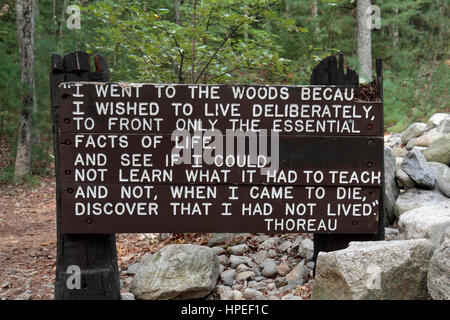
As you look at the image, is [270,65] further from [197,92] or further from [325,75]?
[197,92]

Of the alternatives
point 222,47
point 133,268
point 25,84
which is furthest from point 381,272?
point 25,84

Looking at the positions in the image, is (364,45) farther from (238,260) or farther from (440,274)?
(440,274)

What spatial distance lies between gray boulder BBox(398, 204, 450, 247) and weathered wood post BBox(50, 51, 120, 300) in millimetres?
2613

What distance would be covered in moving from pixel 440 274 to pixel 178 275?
2.02 meters

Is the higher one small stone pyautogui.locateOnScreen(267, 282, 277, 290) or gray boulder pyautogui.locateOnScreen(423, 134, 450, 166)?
gray boulder pyautogui.locateOnScreen(423, 134, 450, 166)

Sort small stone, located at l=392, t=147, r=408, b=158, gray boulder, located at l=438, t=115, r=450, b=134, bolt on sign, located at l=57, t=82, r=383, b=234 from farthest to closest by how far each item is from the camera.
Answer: gray boulder, located at l=438, t=115, r=450, b=134 < small stone, located at l=392, t=147, r=408, b=158 < bolt on sign, located at l=57, t=82, r=383, b=234

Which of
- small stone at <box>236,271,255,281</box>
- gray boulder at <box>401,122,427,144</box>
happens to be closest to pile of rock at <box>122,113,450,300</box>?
small stone at <box>236,271,255,281</box>

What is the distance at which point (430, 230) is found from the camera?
3.37m

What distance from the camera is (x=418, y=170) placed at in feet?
15.5

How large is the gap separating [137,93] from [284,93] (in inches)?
44.6

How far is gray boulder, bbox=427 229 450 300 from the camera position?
2471mm

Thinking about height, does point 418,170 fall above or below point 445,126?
below

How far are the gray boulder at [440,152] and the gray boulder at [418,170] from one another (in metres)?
1.26

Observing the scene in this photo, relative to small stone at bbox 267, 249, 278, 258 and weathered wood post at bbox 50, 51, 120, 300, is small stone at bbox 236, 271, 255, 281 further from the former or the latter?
weathered wood post at bbox 50, 51, 120, 300
